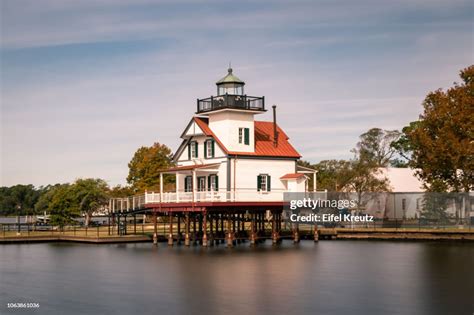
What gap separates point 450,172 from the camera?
7050cm

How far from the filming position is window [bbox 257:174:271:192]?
2407 inches

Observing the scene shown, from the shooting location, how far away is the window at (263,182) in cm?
6114

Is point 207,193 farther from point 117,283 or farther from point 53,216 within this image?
point 53,216

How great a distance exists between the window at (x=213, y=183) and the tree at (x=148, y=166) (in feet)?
121

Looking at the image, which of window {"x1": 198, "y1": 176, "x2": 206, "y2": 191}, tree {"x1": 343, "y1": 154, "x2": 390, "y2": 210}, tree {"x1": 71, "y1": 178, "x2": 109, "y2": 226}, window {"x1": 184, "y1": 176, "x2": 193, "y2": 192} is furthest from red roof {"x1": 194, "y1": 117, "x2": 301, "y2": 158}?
tree {"x1": 71, "y1": 178, "x2": 109, "y2": 226}

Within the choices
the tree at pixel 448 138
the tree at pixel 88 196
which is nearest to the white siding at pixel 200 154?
the tree at pixel 448 138

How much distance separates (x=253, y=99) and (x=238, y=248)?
1159cm

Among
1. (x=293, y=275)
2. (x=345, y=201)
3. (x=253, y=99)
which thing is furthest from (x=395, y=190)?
(x=293, y=275)

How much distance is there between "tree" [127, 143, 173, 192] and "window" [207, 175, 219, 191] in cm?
3697

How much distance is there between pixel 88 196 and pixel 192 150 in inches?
1349

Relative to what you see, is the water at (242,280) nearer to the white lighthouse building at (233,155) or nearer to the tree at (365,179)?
the white lighthouse building at (233,155)

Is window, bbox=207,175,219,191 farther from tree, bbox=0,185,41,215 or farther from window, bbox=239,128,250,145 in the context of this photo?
tree, bbox=0,185,41,215

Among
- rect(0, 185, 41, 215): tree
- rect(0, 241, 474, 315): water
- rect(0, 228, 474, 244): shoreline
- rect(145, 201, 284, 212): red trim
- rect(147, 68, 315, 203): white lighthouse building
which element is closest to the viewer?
rect(0, 241, 474, 315): water

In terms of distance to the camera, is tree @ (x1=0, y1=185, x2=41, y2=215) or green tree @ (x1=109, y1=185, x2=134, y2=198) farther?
tree @ (x1=0, y1=185, x2=41, y2=215)
